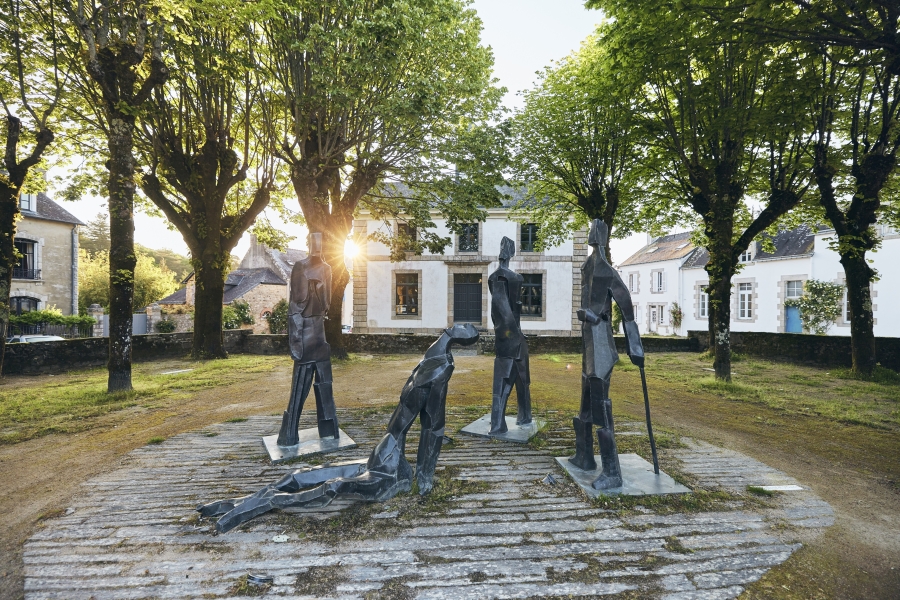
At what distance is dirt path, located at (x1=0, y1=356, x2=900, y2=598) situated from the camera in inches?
121

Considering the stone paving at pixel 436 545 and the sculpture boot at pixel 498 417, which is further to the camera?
the sculpture boot at pixel 498 417

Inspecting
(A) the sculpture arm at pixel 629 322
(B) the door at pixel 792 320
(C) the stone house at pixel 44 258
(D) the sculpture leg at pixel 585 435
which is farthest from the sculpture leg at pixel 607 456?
(C) the stone house at pixel 44 258

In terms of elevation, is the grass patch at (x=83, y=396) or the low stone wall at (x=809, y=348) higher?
the low stone wall at (x=809, y=348)

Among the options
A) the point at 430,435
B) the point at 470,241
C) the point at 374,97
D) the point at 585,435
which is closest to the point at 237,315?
the point at 470,241

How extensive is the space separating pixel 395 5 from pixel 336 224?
6.57 m

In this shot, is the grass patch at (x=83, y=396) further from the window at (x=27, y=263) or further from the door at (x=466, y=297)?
the window at (x=27, y=263)

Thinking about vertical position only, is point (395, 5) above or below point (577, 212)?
above

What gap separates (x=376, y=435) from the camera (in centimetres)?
620

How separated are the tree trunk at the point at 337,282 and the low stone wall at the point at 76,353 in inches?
254

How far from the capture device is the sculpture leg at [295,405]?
5.51 m

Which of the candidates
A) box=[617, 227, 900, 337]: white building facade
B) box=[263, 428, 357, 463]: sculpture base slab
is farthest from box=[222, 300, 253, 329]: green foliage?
box=[617, 227, 900, 337]: white building facade

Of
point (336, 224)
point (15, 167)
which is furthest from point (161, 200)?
point (336, 224)

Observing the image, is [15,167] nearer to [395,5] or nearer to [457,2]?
[395,5]

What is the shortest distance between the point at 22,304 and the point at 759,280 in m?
41.7
